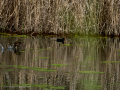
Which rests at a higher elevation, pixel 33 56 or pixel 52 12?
pixel 52 12

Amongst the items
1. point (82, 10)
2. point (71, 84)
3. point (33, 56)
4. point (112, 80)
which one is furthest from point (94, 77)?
point (82, 10)

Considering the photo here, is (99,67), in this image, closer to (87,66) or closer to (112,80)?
(87,66)

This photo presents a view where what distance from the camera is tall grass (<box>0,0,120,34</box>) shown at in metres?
14.1

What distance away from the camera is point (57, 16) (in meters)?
14.3

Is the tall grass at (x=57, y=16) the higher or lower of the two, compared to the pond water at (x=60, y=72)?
higher

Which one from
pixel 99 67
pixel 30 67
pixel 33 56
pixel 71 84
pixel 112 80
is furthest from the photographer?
pixel 33 56

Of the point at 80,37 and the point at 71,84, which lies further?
A: the point at 80,37

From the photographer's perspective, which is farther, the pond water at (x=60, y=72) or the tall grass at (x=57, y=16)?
the tall grass at (x=57, y=16)

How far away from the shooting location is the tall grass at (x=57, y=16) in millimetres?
14070

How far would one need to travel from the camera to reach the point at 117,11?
48.1 ft

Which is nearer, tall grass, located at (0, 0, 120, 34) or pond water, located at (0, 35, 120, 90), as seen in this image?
pond water, located at (0, 35, 120, 90)

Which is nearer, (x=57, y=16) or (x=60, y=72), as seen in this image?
(x=60, y=72)

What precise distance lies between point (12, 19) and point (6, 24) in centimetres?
36

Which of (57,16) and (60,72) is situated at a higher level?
(57,16)
